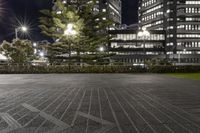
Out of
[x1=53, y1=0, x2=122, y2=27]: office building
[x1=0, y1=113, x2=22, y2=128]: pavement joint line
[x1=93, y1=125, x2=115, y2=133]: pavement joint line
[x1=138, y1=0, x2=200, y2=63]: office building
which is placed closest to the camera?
[x1=93, y1=125, x2=115, y2=133]: pavement joint line

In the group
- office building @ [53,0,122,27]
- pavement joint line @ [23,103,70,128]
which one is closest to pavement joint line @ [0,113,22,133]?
pavement joint line @ [23,103,70,128]

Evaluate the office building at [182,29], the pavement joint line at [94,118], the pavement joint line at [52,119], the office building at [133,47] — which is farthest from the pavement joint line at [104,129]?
the office building at [182,29]

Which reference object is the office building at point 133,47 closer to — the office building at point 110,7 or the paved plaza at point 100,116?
the office building at point 110,7

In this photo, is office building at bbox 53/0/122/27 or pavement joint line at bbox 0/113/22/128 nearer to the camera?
pavement joint line at bbox 0/113/22/128

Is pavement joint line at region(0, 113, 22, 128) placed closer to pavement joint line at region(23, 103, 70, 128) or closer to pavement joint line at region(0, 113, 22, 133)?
pavement joint line at region(0, 113, 22, 133)

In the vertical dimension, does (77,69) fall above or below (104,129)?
above

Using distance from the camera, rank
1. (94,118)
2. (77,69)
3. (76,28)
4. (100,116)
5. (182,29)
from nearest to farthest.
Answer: (94,118) → (100,116) → (77,69) → (76,28) → (182,29)

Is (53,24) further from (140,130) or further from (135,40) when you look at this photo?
(135,40)

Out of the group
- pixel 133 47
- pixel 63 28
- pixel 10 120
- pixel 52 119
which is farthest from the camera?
pixel 133 47

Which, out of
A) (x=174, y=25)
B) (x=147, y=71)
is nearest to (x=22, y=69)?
(x=147, y=71)

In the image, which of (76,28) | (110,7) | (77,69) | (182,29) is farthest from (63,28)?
(110,7)

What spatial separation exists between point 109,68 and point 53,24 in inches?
468

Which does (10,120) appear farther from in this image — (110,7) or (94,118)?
(110,7)

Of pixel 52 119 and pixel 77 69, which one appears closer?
pixel 52 119
